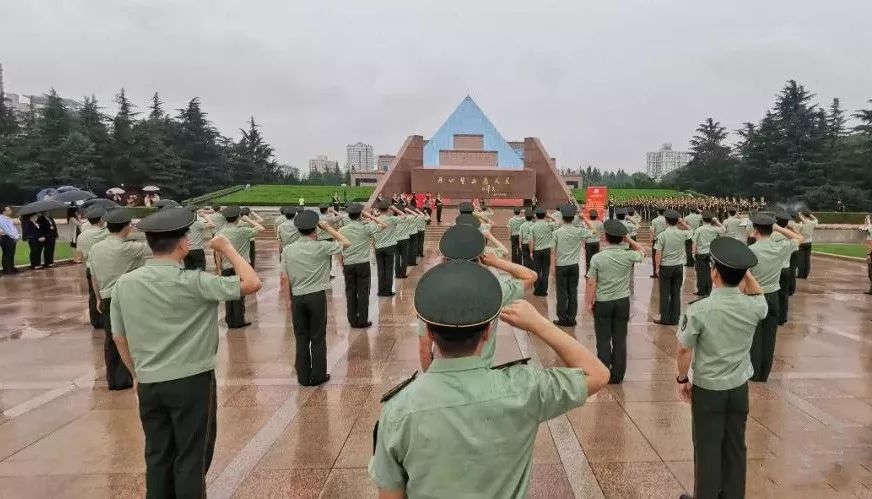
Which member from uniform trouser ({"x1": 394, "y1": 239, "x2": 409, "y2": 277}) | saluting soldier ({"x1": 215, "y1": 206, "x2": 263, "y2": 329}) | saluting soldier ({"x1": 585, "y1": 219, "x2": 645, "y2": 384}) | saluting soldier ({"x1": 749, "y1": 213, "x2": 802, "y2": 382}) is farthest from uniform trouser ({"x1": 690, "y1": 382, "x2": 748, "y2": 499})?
uniform trouser ({"x1": 394, "y1": 239, "x2": 409, "y2": 277})

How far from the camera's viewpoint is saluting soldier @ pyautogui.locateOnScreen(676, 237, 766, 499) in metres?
3.25

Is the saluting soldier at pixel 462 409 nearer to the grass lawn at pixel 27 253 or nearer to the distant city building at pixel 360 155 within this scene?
the grass lawn at pixel 27 253

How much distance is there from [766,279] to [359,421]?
15.7ft

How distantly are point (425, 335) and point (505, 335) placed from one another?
4428 millimetres

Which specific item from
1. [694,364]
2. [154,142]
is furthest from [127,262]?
[154,142]

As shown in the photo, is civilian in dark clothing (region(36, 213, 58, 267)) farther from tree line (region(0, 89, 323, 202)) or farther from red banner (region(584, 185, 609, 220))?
tree line (region(0, 89, 323, 202))

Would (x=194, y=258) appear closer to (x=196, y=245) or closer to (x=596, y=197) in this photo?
(x=196, y=245)

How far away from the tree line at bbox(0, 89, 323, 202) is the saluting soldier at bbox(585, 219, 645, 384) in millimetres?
43892

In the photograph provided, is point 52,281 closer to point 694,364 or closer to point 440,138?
point 694,364

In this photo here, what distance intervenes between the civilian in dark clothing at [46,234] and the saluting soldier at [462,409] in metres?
16.8

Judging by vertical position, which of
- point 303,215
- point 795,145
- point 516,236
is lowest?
point 516,236

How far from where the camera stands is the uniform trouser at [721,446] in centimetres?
324

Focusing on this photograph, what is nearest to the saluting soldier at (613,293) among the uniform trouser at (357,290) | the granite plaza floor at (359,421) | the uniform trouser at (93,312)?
the granite plaza floor at (359,421)

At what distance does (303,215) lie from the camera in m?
5.91
